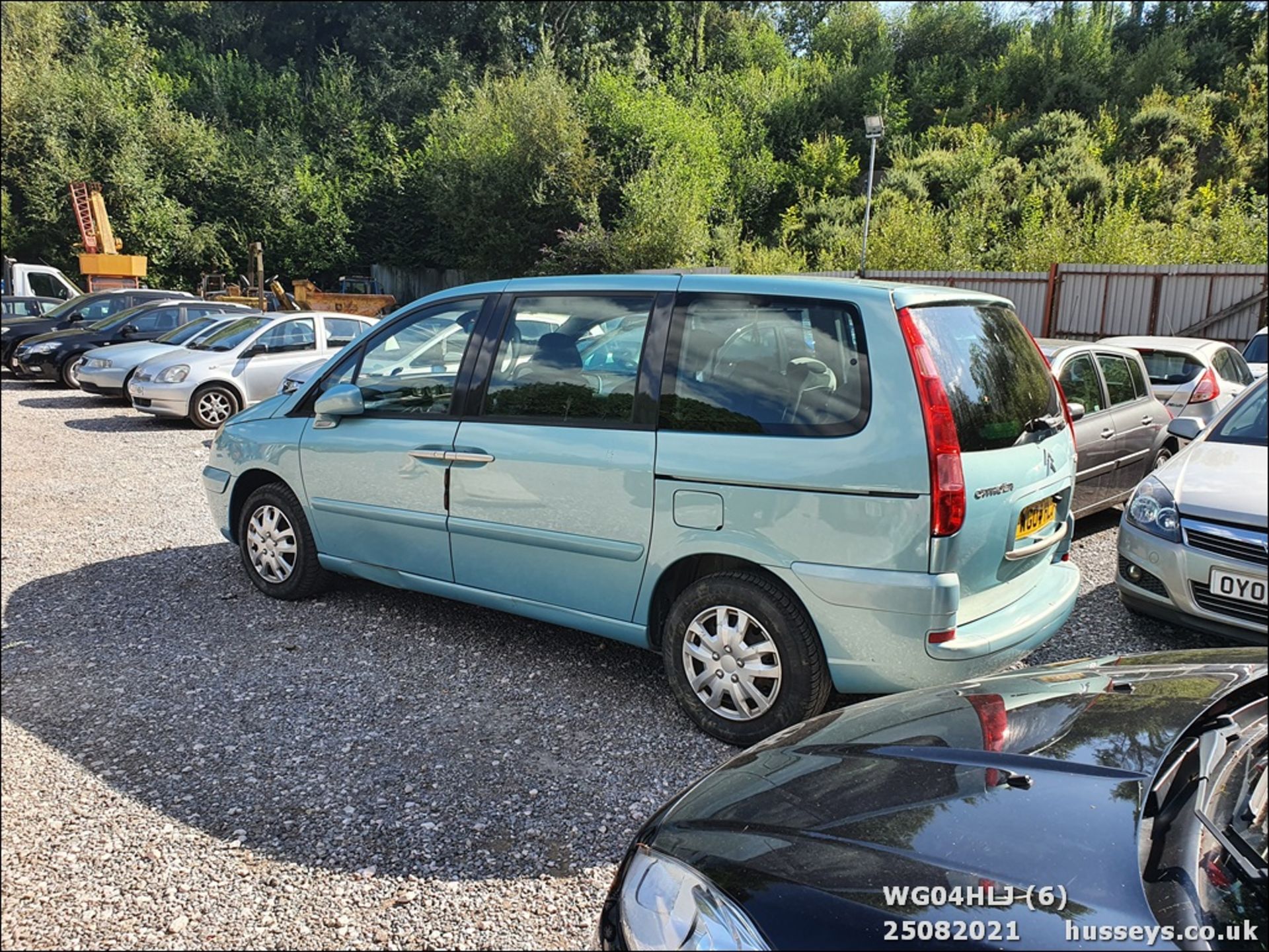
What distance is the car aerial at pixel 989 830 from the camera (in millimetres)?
1340

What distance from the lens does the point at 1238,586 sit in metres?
1.20

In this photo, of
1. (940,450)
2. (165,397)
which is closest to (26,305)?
(165,397)

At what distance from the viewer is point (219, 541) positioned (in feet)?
19.9

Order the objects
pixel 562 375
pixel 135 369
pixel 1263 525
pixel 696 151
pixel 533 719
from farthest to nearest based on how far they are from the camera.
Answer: pixel 696 151, pixel 135 369, pixel 562 375, pixel 533 719, pixel 1263 525

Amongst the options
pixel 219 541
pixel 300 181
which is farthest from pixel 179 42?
pixel 219 541

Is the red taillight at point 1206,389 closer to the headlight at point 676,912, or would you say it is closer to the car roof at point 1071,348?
the car roof at point 1071,348

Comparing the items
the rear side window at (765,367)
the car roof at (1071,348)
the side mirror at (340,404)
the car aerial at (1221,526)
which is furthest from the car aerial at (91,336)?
the car aerial at (1221,526)

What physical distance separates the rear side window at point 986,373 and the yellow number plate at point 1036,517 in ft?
0.93

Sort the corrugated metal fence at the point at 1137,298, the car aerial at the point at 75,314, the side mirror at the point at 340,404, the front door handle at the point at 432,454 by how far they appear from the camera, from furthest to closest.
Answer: the corrugated metal fence at the point at 1137,298 < the car aerial at the point at 75,314 < the side mirror at the point at 340,404 < the front door handle at the point at 432,454

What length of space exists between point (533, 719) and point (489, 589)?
704mm

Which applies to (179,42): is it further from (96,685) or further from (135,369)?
(96,685)

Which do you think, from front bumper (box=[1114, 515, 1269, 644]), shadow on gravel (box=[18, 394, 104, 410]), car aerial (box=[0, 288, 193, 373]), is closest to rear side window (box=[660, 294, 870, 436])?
front bumper (box=[1114, 515, 1269, 644])

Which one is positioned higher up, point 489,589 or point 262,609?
point 489,589

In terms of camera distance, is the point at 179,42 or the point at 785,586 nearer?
the point at 785,586
